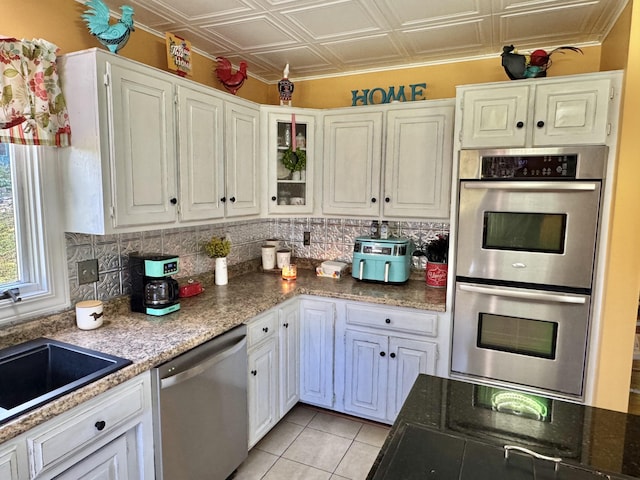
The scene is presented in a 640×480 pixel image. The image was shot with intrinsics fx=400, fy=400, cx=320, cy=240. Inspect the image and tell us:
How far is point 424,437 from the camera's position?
1.04 m

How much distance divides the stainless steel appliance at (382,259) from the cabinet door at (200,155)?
1.01 metres

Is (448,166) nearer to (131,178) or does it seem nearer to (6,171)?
(131,178)

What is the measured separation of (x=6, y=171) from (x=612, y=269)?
287 centimetres

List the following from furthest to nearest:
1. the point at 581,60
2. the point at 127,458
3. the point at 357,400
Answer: the point at 357,400
the point at 581,60
the point at 127,458

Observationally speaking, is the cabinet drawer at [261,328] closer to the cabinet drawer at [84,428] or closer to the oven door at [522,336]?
the cabinet drawer at [84,428]

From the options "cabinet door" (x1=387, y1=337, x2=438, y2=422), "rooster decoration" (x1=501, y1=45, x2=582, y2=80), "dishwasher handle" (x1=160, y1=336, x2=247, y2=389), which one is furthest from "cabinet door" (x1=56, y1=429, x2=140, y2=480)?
"rooster decoration" (x1=501, y1=45, x2=582, y2=80)

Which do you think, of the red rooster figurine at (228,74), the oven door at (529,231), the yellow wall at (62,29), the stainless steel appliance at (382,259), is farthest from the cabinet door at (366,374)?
the yellow wall at (62,29)

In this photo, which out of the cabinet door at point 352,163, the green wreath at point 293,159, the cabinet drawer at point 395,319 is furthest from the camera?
the green wreath at point 293,159

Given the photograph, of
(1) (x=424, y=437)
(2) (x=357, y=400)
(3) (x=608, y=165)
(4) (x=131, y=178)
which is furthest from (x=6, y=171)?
(3) (x=608, y=165)

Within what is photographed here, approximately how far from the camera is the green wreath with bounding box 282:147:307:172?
9.52 ft

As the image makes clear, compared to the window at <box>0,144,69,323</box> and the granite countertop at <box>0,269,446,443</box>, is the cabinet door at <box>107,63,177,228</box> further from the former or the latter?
the granite countertop at <box>0,269,446,443</box>

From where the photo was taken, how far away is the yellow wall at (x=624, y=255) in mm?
1937

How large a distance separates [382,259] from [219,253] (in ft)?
3.65

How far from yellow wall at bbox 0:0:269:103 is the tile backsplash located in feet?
2.92
